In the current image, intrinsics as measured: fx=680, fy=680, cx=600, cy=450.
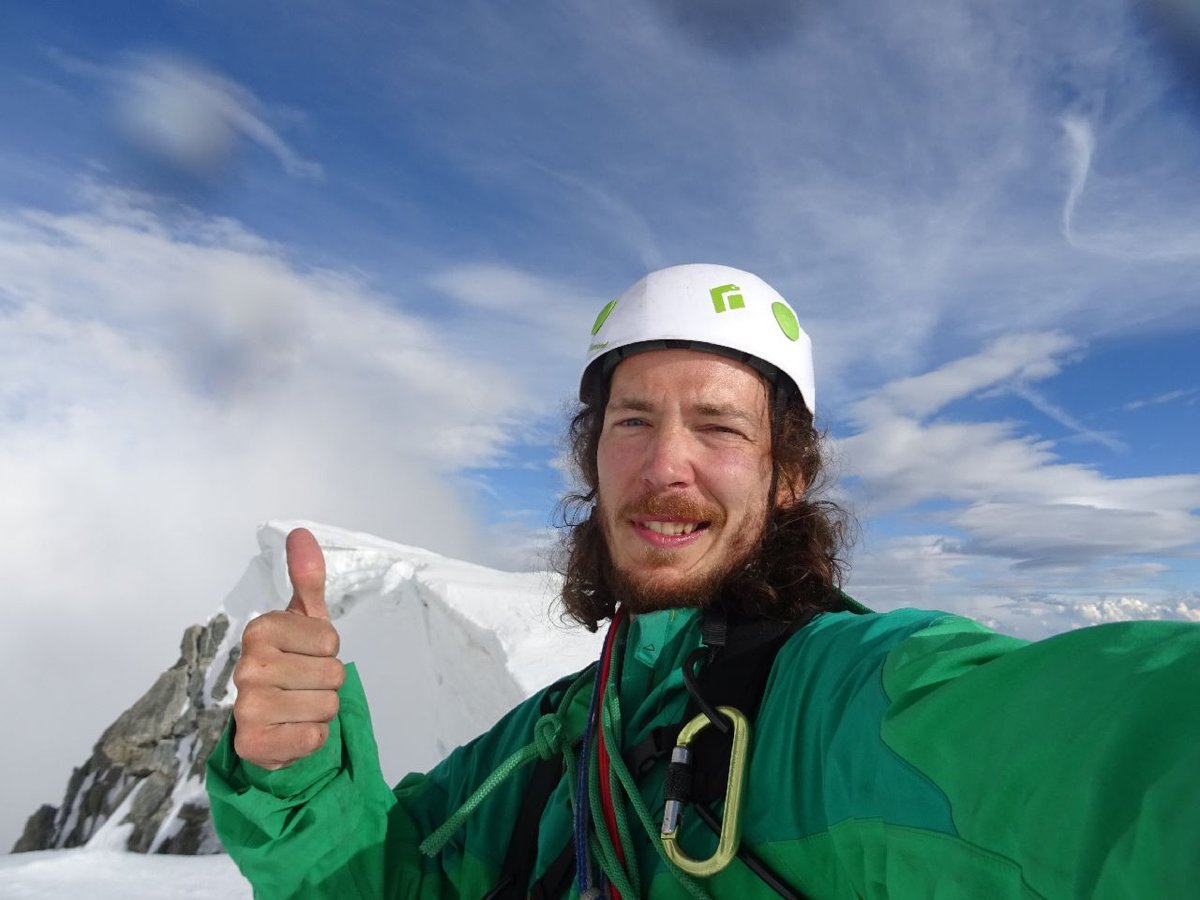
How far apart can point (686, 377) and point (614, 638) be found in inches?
29.4

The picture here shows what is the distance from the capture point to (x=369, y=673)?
1159 cm

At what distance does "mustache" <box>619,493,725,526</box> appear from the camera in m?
1.79

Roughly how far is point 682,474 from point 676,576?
0.27m

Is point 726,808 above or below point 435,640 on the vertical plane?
above

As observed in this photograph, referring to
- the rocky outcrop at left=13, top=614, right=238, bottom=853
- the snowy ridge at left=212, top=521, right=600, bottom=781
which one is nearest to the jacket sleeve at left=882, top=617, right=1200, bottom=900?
the snowy ridge at left=212, top=521, right=600, bottom=781

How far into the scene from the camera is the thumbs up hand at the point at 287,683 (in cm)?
141

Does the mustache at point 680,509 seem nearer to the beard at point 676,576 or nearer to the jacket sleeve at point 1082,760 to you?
the beard at point 676,576

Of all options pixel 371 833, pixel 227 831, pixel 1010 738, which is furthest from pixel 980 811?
pixel 227 831

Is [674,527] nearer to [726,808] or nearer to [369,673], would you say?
[726,808]

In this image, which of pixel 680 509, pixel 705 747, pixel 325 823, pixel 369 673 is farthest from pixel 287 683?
pixel 369 673

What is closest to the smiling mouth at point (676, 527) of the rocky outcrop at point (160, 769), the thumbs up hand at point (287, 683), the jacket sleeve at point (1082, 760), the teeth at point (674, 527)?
the teeth at point (674, 527)

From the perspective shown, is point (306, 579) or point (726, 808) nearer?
point (726, 808)

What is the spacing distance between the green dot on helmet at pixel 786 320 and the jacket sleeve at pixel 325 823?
160 centimetres

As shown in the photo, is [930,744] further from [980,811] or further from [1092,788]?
[1092,788]
